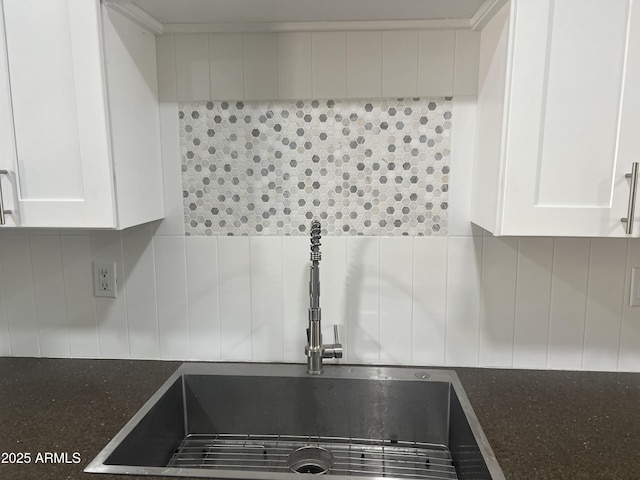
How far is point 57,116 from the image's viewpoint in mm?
1016

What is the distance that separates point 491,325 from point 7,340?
1540mm

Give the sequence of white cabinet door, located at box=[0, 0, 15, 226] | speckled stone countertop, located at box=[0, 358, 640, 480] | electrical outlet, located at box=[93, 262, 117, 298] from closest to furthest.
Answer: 1. speckled stone countertop, located at box=[0, 358, 640, 480]
2. white cabinet door, located at box=[0, 0, 15, 226]
3. electrical outlet, located at box=[93, 262, 117, 298]

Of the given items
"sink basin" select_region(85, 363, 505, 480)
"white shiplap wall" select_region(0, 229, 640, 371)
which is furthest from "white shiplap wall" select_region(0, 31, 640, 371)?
"sink basin" select_region(85, 363, 505, 480)

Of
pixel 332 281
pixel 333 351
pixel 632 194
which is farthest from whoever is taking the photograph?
pixel 332 281

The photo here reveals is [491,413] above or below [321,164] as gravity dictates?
below

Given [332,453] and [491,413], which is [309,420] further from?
[491,413]

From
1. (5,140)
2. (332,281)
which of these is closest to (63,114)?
(5,140)

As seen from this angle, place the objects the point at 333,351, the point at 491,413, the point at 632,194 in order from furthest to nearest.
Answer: the point at 333,351, the point at 491,413, the point at 632,194

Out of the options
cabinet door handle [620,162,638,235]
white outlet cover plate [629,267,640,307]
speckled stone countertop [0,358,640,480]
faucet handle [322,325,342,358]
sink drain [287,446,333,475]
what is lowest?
sink drain [287,446,333,475]

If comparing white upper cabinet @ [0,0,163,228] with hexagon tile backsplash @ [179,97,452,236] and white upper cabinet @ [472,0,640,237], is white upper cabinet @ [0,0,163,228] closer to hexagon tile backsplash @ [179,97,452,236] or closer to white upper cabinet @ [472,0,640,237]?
hexagon tile backsplash @ [179,97,452,236]

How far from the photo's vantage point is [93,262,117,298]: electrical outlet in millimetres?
1363

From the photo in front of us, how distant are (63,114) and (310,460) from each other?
1057 millimetres

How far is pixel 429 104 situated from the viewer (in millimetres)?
1237

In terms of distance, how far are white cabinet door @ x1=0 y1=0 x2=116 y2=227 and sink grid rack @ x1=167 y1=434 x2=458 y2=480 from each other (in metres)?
0.66
